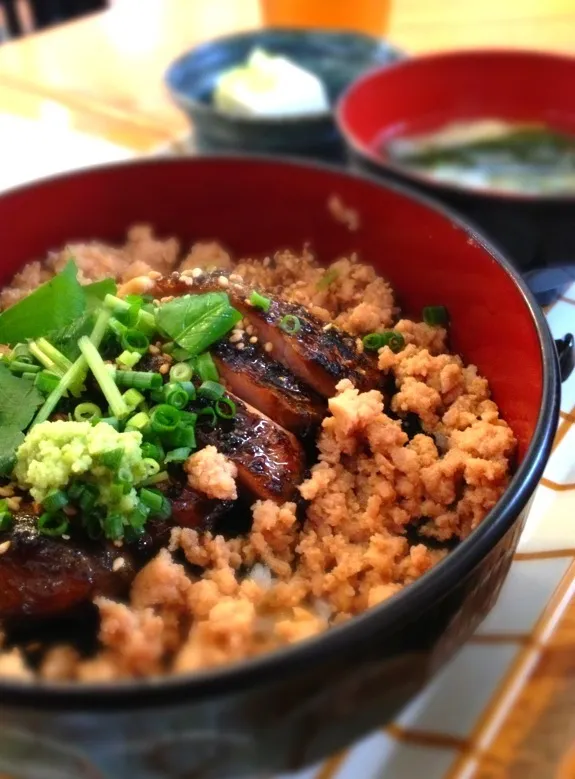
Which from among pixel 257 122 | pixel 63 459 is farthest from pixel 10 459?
pixel 257 122

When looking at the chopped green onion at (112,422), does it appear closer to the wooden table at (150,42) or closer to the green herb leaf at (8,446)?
the green herb leaf at (8,446)

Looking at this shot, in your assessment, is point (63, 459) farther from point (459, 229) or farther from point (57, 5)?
point (57, 5)

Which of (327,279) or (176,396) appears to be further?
(327,279)

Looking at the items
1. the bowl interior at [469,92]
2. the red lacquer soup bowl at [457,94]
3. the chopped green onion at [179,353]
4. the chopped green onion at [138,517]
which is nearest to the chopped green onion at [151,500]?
the chopped green onion at [138,517]

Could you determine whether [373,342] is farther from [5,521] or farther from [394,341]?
[5,521]

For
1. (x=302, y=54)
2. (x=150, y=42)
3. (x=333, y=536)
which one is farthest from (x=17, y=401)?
(x=150, y=42)

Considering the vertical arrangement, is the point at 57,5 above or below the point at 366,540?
above
